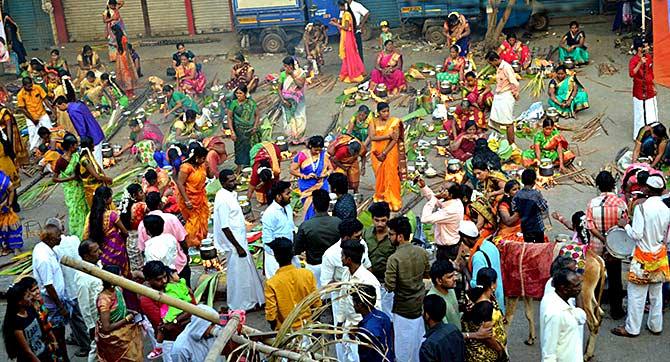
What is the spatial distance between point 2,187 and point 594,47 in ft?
36.2

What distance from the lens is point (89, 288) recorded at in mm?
8836

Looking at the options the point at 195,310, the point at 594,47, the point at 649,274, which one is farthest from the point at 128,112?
the point at 195,310

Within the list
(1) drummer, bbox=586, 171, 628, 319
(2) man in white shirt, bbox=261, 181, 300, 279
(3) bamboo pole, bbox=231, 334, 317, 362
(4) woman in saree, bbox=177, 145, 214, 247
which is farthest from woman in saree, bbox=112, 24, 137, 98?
(3) bamboo pole, bbox=231, 334, 317, 362

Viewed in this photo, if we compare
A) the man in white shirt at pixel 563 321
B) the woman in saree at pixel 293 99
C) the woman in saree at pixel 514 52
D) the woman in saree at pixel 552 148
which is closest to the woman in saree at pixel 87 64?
the woman in saree at pixel 293 99

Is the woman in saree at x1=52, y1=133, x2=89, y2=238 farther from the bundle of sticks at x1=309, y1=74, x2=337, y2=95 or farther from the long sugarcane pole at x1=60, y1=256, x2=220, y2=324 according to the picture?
the bundle of sticks at x1=309, y1=74, x2=337, y2=95

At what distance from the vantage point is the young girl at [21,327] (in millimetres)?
7883

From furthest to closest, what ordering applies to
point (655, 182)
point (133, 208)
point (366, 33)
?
point (366, 33) → point (133, 208) → point (655, 182)

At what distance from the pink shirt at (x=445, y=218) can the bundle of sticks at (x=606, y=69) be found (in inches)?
334

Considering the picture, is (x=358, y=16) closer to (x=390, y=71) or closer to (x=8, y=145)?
(x=390, y=71)

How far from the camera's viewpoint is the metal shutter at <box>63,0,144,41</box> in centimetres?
2162

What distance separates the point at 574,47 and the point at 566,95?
2450mm

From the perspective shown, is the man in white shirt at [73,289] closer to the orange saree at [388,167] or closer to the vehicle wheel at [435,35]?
the orange saree at [388,167]

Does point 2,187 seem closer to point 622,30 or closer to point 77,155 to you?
point 77,155

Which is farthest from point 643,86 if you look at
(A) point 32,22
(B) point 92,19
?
(A) point 32,22
